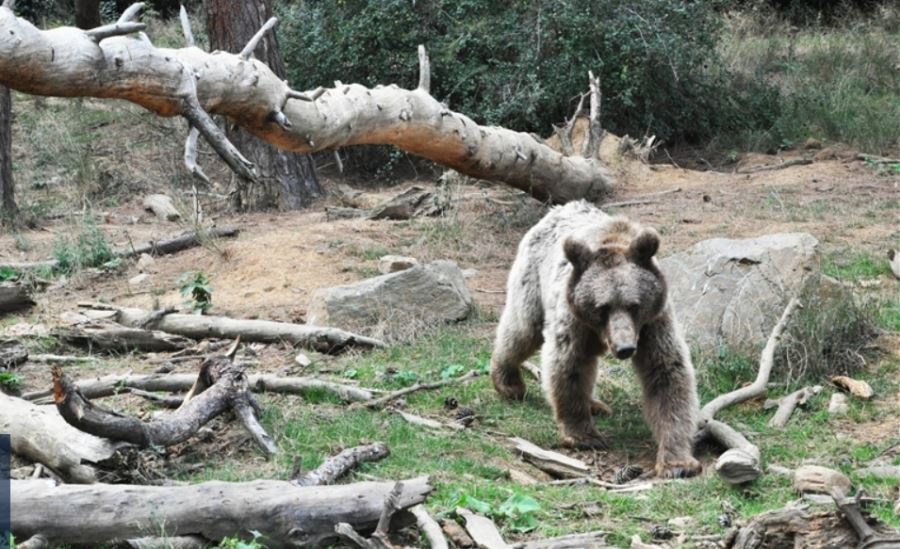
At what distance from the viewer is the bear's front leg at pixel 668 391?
6.50 meters

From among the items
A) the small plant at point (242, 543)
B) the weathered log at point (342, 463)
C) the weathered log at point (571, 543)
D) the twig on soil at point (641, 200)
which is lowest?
the twig on soil at point (641, 200)

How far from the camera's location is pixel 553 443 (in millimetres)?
7043

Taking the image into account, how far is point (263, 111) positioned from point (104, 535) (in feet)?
11.2

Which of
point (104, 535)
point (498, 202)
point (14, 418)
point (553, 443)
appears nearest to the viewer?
point (104, 535)

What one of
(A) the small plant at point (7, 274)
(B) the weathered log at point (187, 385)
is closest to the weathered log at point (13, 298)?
(A) the small plant at point (7, 274)

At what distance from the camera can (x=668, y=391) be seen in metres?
6.68

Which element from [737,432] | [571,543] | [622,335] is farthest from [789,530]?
[737,432]

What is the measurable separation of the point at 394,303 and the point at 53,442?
144 inches

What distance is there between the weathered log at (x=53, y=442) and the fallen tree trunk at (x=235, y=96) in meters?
1.65

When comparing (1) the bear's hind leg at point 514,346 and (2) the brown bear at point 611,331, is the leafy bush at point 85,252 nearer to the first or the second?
(1) the bear's hind leg at point 514,346

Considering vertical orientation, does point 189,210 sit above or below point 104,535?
below

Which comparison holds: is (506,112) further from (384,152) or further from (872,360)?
(872,360)

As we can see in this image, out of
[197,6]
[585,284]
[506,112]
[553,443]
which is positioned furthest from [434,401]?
[197,6]

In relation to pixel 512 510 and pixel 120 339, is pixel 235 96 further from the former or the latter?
pixel 512 510
